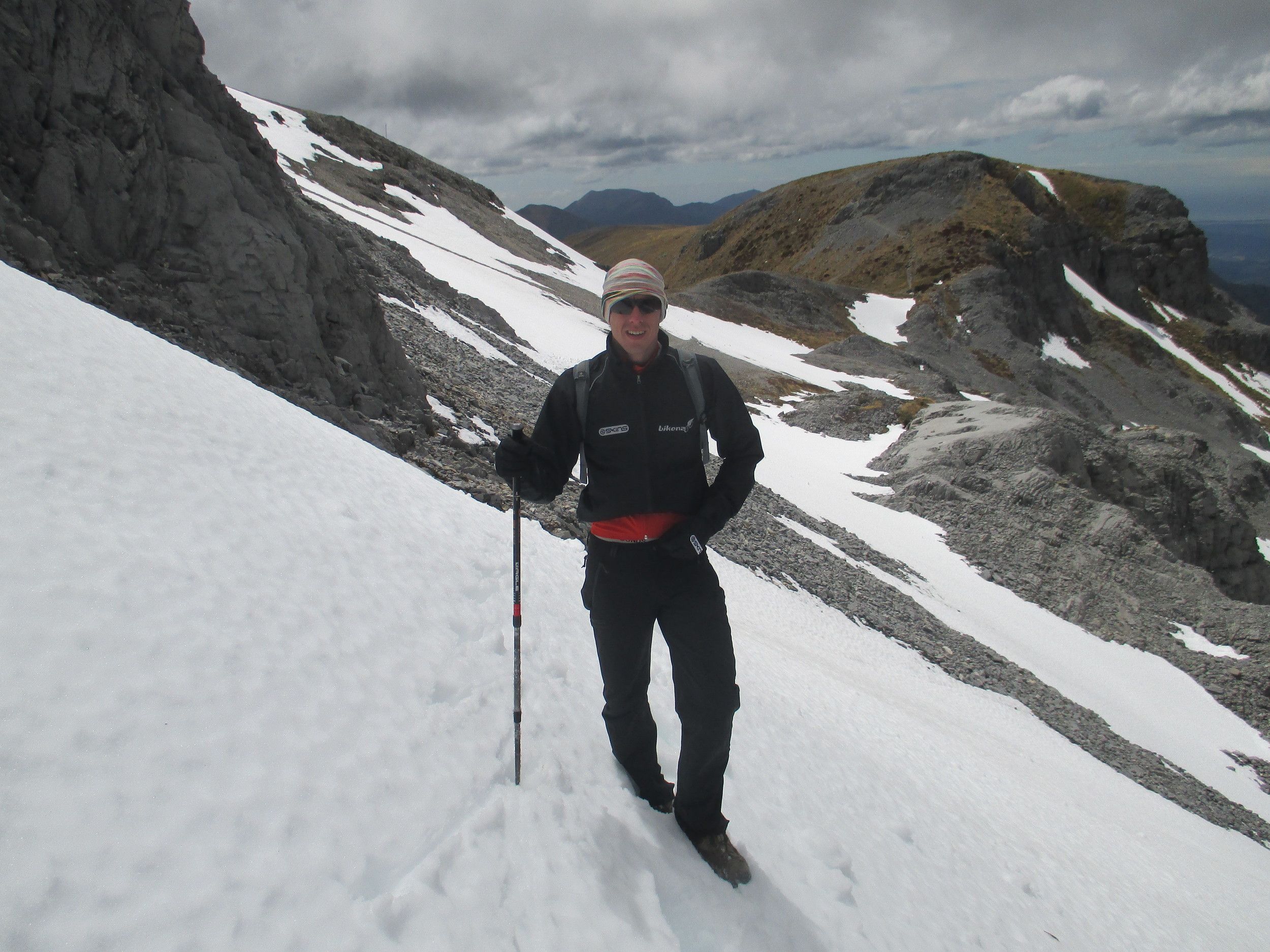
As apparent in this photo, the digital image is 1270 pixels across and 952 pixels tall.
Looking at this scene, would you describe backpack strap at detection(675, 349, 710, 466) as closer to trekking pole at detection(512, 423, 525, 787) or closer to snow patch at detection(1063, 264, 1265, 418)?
trekking pole at detection(512, 423, 525, 787)

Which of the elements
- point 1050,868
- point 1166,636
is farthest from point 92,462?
point 1166,636

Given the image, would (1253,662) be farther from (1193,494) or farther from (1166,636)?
(1193,494)

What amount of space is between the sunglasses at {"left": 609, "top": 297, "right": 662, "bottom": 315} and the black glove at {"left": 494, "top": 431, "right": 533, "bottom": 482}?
3.01 ft

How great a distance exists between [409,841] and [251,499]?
2875mm

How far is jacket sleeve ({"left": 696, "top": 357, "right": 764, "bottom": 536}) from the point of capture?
4105mm

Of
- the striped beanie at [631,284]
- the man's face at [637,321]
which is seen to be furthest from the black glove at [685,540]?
the striped beanie at [631,284]

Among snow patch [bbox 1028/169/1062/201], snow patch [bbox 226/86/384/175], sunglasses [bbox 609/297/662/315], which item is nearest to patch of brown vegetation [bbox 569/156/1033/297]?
snow patch [bbox 1028/169/1062/201]

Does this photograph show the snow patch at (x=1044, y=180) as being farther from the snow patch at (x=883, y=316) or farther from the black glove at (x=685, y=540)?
the black glove at (x=685, y=540)

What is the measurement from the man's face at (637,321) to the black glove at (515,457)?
83 centimetres

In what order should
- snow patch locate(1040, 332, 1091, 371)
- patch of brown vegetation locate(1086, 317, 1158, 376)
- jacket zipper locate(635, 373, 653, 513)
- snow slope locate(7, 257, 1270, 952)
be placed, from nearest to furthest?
snow slope locate(7, 257, 1270, 952) < jacket zipper locate(635, 373, 653, 513) < snow patch locate(1040, 332, 1091, 371) < patch of brown vegetation locate(1086, 317, 1158, 376)

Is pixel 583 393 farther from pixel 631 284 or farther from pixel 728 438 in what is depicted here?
pixel 728 438

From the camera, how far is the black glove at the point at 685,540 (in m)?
3.87

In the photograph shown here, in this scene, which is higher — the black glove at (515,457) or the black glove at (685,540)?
the black glove at (515,457)

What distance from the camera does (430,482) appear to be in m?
8.57
